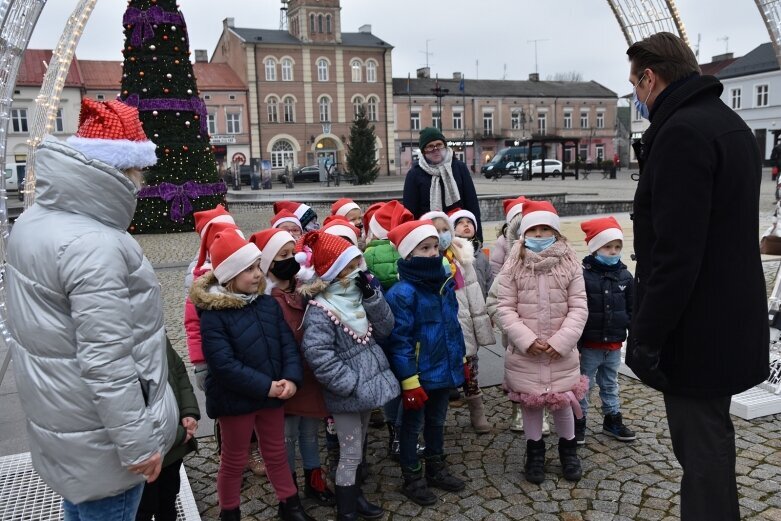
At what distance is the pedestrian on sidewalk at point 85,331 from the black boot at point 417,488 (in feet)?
5.65

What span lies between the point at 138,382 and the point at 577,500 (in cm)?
247

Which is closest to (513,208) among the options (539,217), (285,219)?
(539,217)

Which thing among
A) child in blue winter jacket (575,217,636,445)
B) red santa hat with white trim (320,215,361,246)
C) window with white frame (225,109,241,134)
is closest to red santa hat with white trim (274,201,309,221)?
red santa hat with white trim (320,215,361,246)

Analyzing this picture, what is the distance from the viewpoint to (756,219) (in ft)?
7.93

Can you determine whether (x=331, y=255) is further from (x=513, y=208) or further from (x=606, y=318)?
(x=513, y=208)

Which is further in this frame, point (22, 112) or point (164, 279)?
point (22, 112)

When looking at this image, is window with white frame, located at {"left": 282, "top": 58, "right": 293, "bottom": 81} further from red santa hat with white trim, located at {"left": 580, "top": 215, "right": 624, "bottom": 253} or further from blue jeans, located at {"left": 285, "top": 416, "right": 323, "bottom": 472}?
blue jeans, located at {"left": 285, "top": 416, "right": 323, "bottom": 472}

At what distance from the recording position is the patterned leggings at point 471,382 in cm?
439

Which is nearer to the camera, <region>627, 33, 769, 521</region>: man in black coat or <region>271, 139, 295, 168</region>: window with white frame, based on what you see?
<region>627, 33, 769, 521</region>: man in black coat

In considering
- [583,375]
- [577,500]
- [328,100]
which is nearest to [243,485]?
[577,500]

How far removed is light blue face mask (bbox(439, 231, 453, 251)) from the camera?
4414mm

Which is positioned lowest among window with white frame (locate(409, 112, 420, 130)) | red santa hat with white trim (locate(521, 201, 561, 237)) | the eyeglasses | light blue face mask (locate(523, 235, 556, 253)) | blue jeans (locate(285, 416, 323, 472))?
blue jeans (locate(285, 416, 323, 472))

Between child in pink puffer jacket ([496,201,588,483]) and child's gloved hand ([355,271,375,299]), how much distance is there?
0.90 metres

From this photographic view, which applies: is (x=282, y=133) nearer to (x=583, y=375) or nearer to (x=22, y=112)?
(x=22, y=112)
